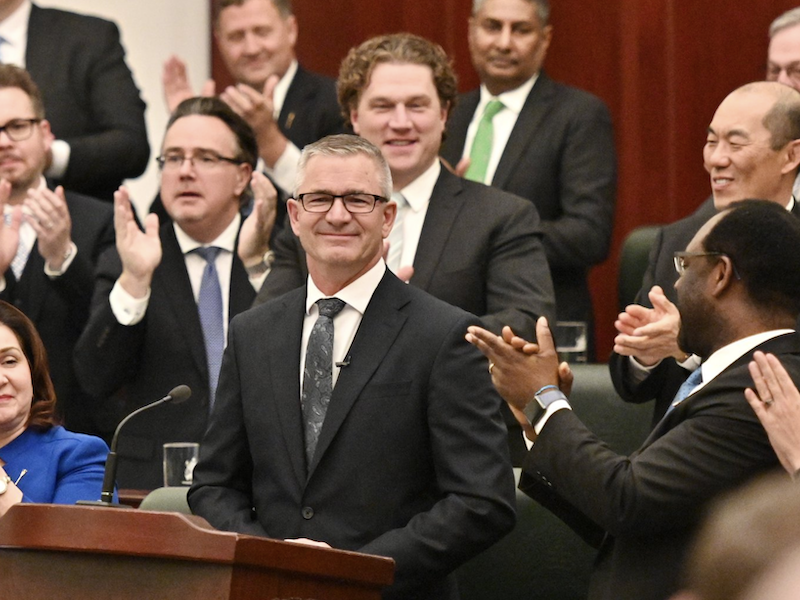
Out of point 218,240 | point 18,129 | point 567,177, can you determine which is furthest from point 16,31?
point 567,177

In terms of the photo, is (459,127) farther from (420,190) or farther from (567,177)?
(420,190)

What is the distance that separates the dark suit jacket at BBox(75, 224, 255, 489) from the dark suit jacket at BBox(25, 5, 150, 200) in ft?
2.49

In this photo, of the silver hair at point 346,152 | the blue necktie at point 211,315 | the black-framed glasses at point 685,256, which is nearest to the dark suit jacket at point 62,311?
the blue necktie at point 211,315

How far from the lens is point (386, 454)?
2.40 meters

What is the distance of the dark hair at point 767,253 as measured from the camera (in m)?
2.27

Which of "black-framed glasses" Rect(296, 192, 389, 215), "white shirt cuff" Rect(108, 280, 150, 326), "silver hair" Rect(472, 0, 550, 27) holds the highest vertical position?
"silver hair" Rect(472, 0, 550, 27)

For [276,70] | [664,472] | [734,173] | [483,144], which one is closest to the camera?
[664,472]

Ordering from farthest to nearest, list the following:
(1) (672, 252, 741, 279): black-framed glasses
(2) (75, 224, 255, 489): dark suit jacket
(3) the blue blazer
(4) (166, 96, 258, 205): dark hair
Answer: (4) (166, 96, 258, 205): dark hair, (2) (75, 224, 255, 489): dark suit jacket, (3) the blue blazer, (1) (672, 252, 741, 279): black-framed glasses

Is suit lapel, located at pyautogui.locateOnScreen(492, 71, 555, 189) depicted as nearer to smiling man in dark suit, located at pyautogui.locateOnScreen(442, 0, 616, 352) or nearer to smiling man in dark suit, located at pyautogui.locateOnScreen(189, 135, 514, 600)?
smiling man in dark suit, located at pyautogui.locateOnScreen(442, 0, 616, 352)

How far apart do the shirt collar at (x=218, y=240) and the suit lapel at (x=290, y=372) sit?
99cm

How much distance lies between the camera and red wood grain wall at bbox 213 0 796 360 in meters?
4.88

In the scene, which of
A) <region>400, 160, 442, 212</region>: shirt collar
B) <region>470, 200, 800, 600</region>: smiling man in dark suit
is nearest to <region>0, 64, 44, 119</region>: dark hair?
<region>400, 160, 442, 212</region>: shirt collar

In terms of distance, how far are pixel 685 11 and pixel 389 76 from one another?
1.91 metres

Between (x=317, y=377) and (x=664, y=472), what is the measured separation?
64 centimetres
